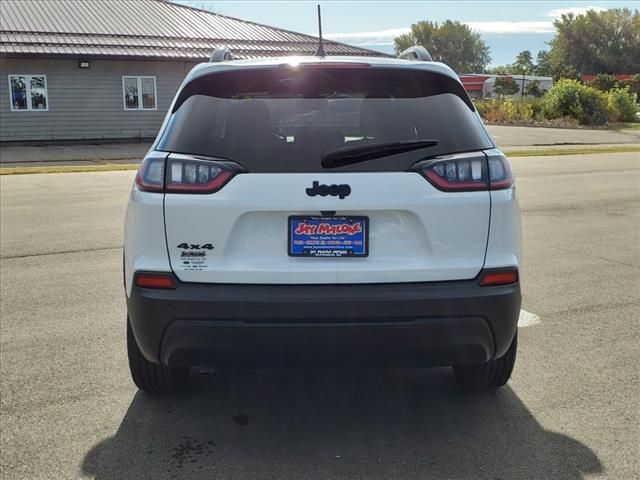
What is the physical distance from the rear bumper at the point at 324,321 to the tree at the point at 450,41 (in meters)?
144

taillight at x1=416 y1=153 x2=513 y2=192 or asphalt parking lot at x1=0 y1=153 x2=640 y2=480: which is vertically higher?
taillight at x1=416 y1=153 x2=513 y2=192

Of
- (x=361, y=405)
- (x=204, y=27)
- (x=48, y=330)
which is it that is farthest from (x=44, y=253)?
(x=204, y=27)

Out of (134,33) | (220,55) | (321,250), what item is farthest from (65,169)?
(321,250)

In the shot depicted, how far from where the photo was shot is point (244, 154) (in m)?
3.03

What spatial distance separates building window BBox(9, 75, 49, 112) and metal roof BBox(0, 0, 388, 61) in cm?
126

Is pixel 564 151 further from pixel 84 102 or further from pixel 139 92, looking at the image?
pixel 84 102

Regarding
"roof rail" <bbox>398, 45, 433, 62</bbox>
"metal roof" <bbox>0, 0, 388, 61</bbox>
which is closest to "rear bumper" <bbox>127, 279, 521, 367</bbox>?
"roof rail" <bbox>398, 45, 433, 62</bbox>

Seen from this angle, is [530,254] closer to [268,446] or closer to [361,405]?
[361,405]

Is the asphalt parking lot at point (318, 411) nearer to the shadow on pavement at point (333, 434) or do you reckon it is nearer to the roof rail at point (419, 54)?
the shadow on pavement at point (333, 434)

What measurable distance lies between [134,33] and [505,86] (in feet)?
196

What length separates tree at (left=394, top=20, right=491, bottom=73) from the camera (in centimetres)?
14188

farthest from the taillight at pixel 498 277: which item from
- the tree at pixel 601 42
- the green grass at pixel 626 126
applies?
the tree at pixel 601 42

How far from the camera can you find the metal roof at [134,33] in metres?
24.4

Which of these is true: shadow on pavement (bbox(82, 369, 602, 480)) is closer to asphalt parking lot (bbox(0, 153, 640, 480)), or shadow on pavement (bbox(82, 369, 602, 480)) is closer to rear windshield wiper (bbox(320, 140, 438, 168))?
asphalt parking lot (bbox(0, 153, 640, 480))
